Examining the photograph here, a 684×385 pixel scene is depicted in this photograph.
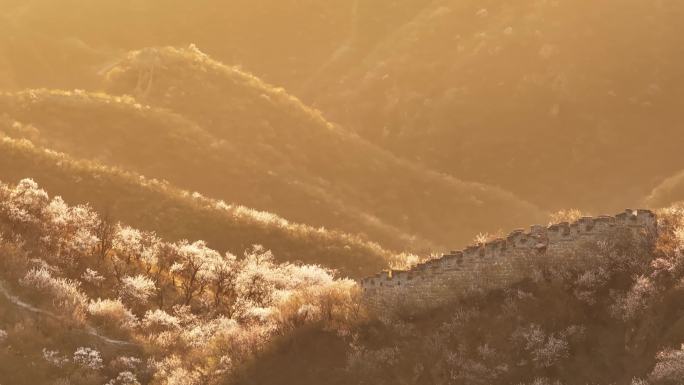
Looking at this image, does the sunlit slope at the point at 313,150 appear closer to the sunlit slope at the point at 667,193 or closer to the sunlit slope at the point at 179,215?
the sunlit slope at the point at 667,193

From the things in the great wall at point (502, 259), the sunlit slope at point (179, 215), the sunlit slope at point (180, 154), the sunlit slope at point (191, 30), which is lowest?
the great wall at point (502, 259)

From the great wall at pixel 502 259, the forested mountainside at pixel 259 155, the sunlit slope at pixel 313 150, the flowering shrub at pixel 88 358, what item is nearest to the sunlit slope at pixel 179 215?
the forested mountainside at pixel 259 155

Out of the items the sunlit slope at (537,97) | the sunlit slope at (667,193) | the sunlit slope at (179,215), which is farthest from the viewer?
the sunlit slope at (537,97)

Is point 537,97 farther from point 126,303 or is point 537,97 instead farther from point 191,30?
point 126,303

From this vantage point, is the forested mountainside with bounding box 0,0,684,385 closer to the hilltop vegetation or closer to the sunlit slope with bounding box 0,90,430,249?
the hilltop vegetation

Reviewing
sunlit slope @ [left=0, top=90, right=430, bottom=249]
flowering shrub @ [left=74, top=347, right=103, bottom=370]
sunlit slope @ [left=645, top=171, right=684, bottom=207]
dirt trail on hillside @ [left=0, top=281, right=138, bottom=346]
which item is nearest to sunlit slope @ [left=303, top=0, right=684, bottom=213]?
sunlit slope @ [left=645, top=171, right=684, bottom=207]

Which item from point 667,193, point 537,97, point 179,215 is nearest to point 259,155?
point 179,215

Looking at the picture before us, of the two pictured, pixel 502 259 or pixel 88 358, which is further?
pixel 88 358
